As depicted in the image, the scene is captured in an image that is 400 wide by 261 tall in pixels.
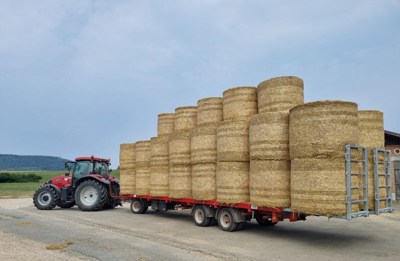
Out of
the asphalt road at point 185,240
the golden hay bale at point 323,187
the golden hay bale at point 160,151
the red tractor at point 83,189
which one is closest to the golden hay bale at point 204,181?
the asphalt road at point 185,240

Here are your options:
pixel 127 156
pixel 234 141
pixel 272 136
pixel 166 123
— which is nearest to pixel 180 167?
pixel 166 123

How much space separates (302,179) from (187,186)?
15.6 ft

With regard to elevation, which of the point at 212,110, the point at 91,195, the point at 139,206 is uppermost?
the point at 212,110

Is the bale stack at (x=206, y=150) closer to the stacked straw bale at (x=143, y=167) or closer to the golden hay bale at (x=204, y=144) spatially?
the golden hay bale at (x=204, y=144)

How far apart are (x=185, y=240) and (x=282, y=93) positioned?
4437 mm

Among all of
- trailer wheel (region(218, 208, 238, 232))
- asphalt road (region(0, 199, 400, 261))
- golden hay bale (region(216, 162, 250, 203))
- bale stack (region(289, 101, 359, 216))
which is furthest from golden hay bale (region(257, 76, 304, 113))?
asphalt road (region(0, 199, 400, 261))

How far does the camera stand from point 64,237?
9.80 meters

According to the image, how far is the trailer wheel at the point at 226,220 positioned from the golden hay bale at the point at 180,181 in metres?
1.49

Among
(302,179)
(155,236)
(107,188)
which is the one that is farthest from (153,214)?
(302,179)

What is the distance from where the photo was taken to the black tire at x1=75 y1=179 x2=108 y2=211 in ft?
52.5

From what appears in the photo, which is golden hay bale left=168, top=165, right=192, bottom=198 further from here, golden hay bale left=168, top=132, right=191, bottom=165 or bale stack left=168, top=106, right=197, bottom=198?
golden hay bale left=168, top=132, right=191, bottom=165

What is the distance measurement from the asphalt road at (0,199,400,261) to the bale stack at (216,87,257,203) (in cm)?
117

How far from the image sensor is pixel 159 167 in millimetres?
13312

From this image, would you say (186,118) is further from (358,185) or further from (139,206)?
(358,185)
